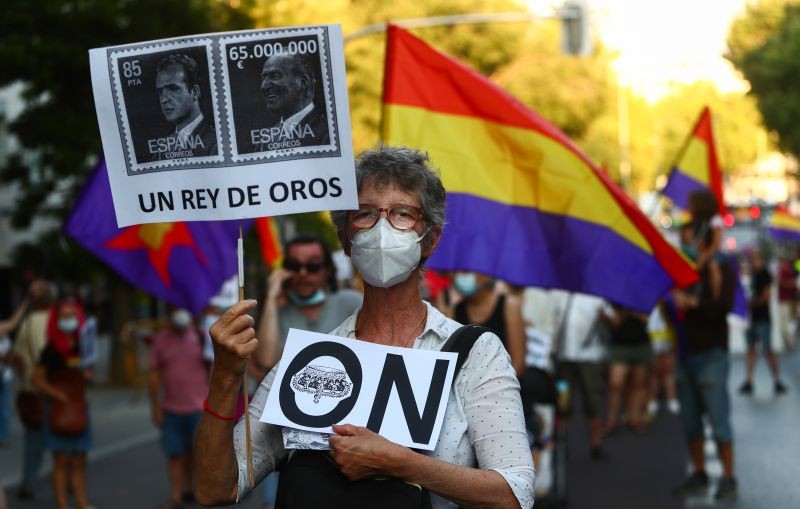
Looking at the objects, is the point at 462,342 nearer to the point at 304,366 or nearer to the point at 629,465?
the point at 304,366

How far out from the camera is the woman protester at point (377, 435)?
308 cm

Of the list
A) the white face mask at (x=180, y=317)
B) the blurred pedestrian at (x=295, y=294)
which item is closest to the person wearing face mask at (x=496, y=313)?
the blurred pedestrian at (x=295, y=294)

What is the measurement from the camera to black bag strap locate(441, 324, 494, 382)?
3.26 metres

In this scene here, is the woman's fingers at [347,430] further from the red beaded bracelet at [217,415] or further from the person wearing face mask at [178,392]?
the person wearing face mask at [178,392]

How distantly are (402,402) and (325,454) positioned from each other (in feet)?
0.70

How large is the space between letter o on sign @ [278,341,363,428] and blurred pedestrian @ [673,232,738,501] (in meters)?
7.04

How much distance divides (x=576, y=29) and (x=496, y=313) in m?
15.1

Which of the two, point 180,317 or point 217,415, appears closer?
point 217,415

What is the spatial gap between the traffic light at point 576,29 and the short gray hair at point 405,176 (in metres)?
19.4

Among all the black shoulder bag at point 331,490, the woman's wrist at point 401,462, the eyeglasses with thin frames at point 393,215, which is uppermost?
the eyeglasses with thin frames at point 393,215

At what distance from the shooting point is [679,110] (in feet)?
303

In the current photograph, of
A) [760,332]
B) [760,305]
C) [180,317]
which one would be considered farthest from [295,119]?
[760,305]

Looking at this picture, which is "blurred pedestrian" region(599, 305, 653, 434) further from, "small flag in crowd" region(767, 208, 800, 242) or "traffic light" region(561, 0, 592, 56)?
"small flag in crowd" region(767, 208, 800, 242)

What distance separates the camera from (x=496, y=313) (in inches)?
317
